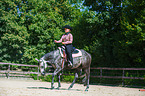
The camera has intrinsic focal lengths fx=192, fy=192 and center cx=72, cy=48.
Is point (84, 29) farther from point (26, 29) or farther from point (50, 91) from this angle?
point (50, 91)

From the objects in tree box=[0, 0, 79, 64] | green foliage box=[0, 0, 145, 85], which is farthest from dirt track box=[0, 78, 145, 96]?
tree box=[0, 0, 79, 64]

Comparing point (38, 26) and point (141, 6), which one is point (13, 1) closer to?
point (38, 26)

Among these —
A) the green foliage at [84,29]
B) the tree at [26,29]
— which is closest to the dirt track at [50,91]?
the green foliage at [84,29]

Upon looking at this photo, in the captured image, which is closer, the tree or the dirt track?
the dirt track

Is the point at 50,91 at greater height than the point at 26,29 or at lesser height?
lesser

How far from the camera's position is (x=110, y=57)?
19.5m

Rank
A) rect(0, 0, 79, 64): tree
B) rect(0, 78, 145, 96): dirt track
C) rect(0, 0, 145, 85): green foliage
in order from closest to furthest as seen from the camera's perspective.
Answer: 1. rect(0, 78, 145, 96): dirt track
2. rect(0, 0, 145, 85): green foliage
3. rect(0, 0, 79, 64): tree

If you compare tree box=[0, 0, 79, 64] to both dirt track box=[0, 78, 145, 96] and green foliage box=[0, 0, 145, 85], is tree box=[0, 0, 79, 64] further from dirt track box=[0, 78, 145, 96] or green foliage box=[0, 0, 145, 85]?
dirt track box=[0, 78, 145, 96]

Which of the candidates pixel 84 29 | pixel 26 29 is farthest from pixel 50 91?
pixel 26 29

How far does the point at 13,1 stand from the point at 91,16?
40.2 ft

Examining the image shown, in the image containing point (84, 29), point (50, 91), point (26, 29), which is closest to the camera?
point (50, 91)

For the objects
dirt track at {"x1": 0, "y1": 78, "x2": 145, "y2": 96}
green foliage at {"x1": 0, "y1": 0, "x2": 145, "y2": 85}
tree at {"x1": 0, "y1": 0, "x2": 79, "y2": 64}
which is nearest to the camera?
dirt track at {"x1": 0, "y1": 78, "x2": 145, "y2": 96}

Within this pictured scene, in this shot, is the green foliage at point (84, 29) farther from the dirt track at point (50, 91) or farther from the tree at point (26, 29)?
the dirt track at point (50, 91)

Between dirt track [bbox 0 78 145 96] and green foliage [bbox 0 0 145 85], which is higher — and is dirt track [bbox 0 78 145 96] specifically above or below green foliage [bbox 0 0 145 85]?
below
